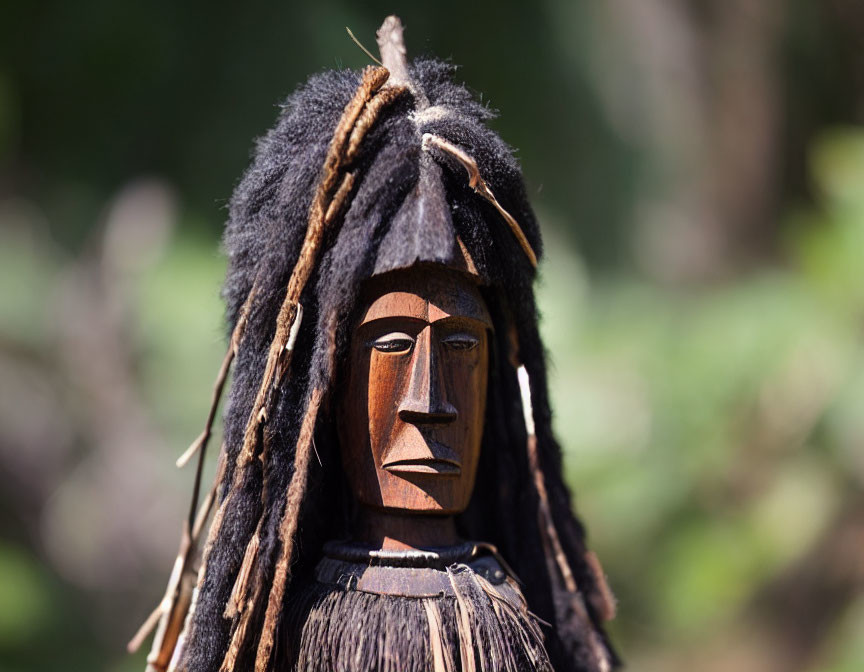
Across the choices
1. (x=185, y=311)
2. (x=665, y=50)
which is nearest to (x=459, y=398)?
(x=185, y=311)

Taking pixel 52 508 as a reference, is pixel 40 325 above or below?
above

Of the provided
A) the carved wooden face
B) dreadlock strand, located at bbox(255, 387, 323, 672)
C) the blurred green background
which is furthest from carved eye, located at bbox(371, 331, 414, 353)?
the blurred green background

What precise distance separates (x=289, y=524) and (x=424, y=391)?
25cm

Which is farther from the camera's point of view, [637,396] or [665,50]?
[665,50]

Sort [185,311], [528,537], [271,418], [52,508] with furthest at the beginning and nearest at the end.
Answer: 1. [52,508]
2. [185,311]
3. [528,537]
4. [271,418]

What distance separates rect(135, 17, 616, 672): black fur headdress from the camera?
4.19 ft

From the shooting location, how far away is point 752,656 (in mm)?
4359

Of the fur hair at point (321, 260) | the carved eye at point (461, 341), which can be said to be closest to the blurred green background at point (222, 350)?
the fur hair at point (321, 260)

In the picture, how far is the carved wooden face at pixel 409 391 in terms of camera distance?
4.28 ft

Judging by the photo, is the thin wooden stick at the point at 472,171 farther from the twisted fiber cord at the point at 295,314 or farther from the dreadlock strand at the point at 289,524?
the dreadlock strand at the point at 289,524

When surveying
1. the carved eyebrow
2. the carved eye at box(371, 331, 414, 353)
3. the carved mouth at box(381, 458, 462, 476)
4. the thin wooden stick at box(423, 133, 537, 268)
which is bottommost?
the carved mouth at box(381, 458, 462, 476)

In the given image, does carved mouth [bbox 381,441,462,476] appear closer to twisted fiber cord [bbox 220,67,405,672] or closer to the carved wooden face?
the carved wooden face

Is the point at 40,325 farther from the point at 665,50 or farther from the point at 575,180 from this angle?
the point at 665,50

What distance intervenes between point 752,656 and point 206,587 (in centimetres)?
369
